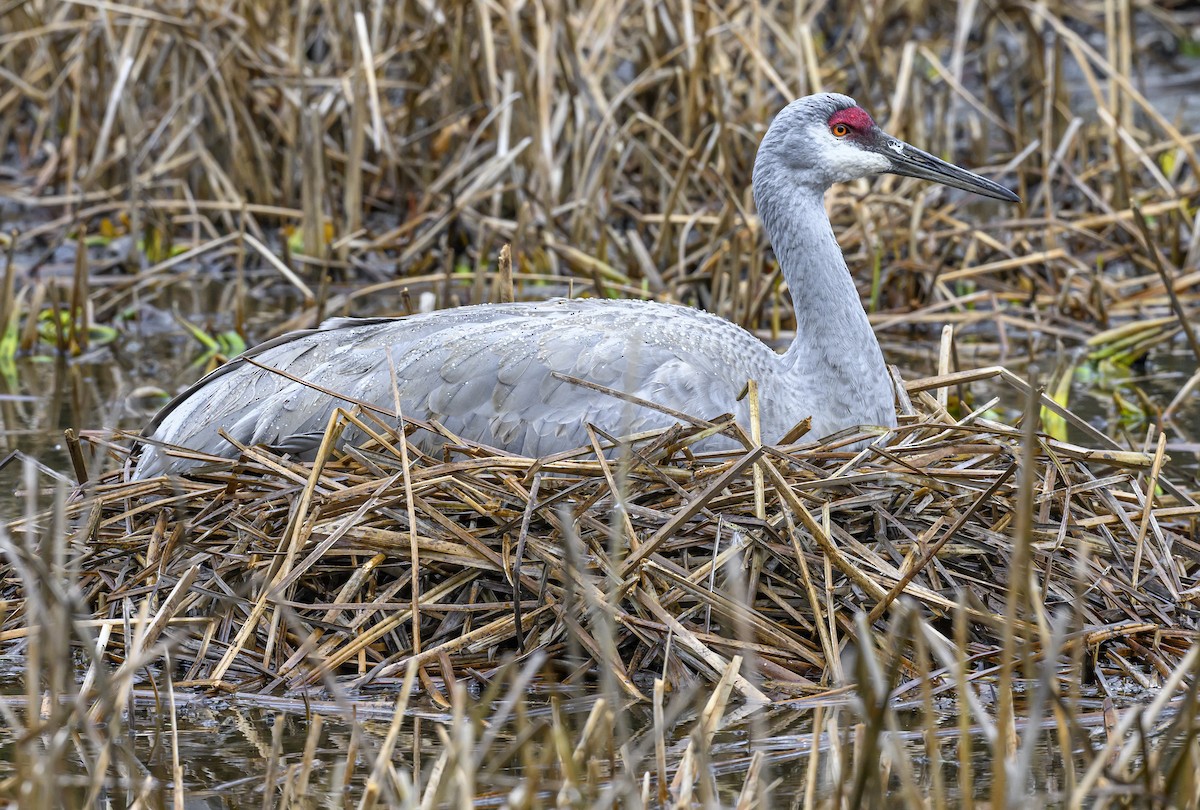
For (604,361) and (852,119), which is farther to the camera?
(852,119)

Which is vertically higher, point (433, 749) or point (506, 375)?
A: point (506, 375)

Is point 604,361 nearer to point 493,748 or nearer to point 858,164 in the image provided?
point 858,164

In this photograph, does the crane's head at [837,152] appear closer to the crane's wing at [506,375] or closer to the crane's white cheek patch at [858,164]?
the crane's white cheek patch at [858,164]

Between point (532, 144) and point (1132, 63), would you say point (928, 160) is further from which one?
point (1132, 63)

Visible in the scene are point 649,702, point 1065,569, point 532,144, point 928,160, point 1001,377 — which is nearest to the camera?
point 649,702

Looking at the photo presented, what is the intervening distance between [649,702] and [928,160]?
205 centimetres

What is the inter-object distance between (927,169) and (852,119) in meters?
0.28

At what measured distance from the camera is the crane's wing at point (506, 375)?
435 cm

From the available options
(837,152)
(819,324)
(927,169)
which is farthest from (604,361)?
(927,169)

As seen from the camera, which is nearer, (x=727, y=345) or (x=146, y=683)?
(x=146, y=683)

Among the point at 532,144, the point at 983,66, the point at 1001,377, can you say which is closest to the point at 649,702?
the point at 1001,377

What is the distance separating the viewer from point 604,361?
14.3 ft

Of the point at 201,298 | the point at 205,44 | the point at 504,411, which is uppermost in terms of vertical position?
the point at 205,44

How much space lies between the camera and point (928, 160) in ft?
16.0
